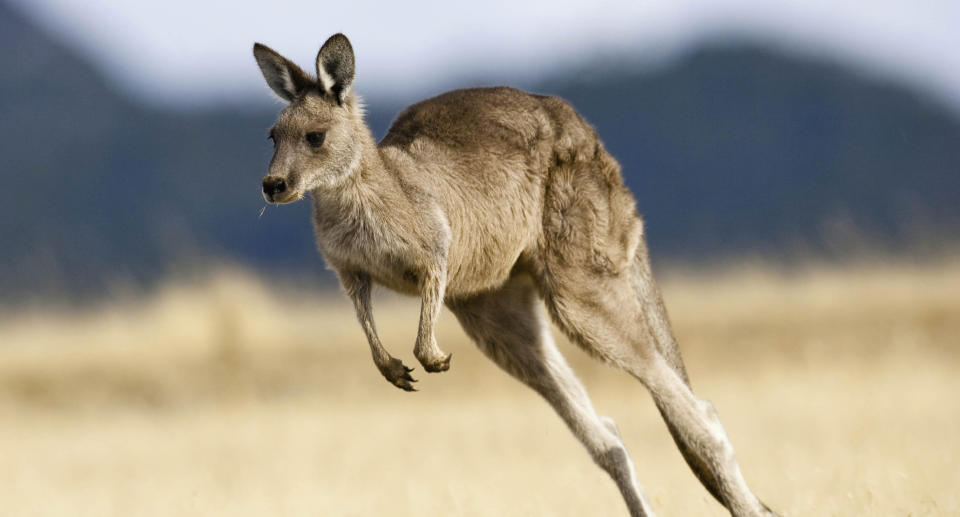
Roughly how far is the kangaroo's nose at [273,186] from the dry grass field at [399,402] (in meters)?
2.21

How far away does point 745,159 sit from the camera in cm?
8531

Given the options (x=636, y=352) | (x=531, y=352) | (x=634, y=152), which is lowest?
(x=634, y=152)

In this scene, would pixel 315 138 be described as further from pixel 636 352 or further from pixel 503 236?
pixel 636 352

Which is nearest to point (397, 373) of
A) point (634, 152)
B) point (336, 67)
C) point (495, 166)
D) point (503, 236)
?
point (503, 236)

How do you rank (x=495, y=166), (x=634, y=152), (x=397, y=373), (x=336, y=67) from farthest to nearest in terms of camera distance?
(x=634, y=152) → (x=495, y=166) → (x=336, y=67) → (x=397, y=373)

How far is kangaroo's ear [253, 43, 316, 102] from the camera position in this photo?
197 inches

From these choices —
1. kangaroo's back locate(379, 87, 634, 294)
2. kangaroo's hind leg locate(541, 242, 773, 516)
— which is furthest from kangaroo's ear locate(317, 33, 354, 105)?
kangaroo's hind leg locate(541, 242, 773, 516)

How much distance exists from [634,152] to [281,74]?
8131 centimetres

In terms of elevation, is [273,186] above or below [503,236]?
above

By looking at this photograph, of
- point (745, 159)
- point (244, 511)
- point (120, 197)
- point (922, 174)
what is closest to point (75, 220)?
point (120, 197)

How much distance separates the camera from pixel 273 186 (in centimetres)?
466

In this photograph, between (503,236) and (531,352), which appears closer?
(503,236)

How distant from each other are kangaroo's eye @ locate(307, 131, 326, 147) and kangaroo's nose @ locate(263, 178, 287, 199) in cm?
26

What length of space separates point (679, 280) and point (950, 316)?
2241 millimetres
